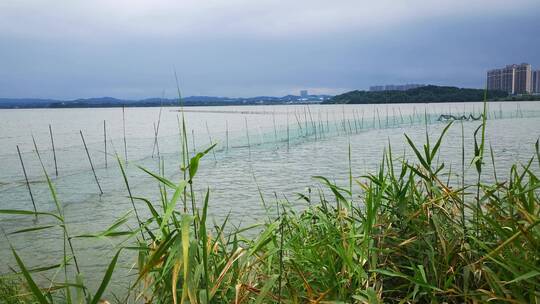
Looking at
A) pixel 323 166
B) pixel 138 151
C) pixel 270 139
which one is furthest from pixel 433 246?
pixel 270 139

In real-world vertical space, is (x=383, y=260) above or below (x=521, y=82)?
below

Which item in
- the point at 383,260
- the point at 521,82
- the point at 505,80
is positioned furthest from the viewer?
the point at 521,82

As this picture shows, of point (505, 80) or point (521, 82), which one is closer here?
point (505, 80)

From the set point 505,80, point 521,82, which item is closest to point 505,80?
point 505,80

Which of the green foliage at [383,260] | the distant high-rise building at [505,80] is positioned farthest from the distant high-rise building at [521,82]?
the green foliage at [383,260]

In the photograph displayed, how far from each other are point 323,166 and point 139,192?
6413mm

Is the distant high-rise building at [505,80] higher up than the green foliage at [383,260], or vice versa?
the distant high-rise building at [505,80]

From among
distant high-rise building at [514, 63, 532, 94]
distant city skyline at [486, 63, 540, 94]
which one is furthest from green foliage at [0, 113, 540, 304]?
distant high-rise building at [514, 63, 532, 94]

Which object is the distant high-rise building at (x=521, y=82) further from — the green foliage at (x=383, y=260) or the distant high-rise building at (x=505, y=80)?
the green foliage at (x=383, y=260)

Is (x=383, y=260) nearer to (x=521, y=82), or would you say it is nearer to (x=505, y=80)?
(x=505, y=80)

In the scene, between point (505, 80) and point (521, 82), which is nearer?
point (505, 80)

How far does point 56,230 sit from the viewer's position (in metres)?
8.06

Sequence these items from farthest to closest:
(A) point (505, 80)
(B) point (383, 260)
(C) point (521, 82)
Answer: (C) point (521, 82), (A) point (505, 80), (B) point (383, 260)

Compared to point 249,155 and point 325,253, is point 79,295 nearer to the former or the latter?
point 325,253
